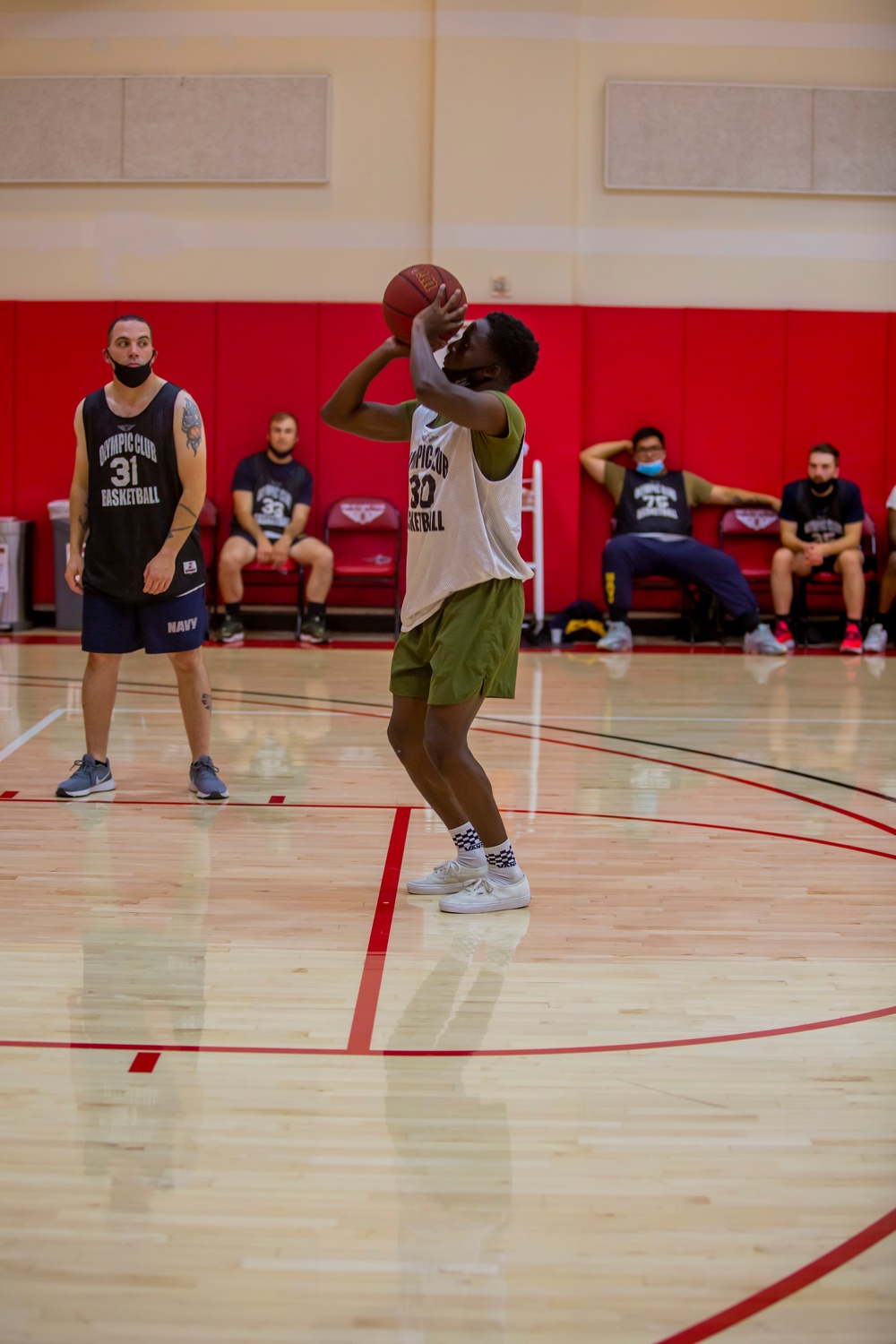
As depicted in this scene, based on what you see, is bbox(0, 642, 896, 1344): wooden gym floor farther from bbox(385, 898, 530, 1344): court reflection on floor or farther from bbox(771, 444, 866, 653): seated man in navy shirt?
bbox(771, 444, 866, 653): seated man in navy shirt

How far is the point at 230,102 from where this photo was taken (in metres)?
10.1

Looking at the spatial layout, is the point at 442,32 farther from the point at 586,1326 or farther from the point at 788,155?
the point at 586,1326

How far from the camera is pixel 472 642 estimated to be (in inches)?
135

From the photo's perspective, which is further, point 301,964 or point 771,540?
point 771,540

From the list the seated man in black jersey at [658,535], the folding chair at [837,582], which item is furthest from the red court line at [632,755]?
the folding chair at [837,582]

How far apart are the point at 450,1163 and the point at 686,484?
827cm

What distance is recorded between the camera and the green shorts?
11.3 feet

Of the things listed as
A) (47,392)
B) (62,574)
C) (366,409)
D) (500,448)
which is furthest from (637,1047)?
(47,392)

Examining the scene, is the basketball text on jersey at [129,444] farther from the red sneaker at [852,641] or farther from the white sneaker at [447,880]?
the red sneaker at [852,641]

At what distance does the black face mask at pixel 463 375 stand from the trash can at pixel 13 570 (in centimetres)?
706

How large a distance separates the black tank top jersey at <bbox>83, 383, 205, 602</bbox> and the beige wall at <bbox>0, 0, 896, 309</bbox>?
19.3 feet

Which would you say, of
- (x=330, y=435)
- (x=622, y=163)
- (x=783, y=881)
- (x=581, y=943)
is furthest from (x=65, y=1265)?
(x=622, y=163)

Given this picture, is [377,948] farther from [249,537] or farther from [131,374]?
[249,537]

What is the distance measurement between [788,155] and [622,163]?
4.02ft
